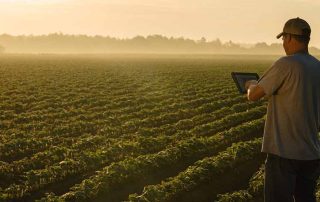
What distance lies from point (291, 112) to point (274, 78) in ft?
1.18

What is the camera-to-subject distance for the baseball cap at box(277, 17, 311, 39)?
3.91 meters

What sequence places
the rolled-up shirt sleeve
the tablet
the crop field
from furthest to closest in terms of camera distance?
1. the crop field
2. the tablet
3. the rolled-up shirt sleeve

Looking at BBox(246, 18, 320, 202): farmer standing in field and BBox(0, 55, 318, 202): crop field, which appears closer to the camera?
BBox(246, 18, 320, 202): farmer standing in field

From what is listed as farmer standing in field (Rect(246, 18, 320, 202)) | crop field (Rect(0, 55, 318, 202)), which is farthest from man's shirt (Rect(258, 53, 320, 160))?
crop field (Rect(0, 55, 318, 202))

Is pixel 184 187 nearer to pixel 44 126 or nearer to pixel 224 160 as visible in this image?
pixel 224 160

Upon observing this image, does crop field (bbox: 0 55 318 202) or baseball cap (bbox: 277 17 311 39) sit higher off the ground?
baseball cap (bbox: 277 17 311 39)

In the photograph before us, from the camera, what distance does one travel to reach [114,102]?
20.8 meters

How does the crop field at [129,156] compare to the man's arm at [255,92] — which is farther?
the crop field at [129,156]

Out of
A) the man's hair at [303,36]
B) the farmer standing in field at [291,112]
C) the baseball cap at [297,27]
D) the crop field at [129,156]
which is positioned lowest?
the crop field at [129,156]

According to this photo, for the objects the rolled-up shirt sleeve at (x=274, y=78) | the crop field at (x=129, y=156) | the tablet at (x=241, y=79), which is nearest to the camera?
the rolled-up shirt sleeve at (x=274, y=78)

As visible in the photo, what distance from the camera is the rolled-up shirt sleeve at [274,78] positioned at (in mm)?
3877

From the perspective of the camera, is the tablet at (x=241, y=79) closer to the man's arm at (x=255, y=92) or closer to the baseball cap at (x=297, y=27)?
the man's arm at (x=255, y=92)

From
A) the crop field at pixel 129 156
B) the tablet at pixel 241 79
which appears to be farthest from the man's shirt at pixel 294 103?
the crop field at pixel 129 156

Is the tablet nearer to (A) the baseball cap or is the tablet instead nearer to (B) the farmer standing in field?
(B) the farmer standing in field
